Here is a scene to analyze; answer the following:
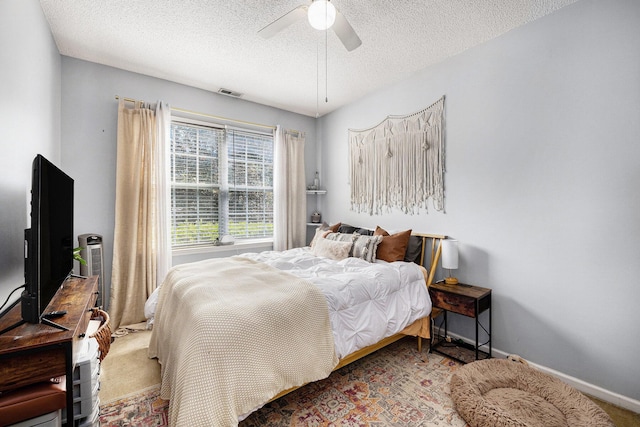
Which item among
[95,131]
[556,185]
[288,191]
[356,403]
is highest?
[95,131]

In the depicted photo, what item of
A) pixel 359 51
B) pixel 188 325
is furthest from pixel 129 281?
pixel 359 51

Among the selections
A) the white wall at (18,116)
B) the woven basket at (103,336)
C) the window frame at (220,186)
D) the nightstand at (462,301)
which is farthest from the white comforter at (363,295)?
the white wall at (18,116)

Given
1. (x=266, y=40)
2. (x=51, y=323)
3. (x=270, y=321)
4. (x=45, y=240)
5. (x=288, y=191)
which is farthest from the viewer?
(x=288, y=191)

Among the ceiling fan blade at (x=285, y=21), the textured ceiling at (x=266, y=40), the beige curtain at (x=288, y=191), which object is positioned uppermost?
the textured ceiling at (x=266, y=40)

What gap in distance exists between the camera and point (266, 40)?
250 centimetres

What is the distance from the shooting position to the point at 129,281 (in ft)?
9.72

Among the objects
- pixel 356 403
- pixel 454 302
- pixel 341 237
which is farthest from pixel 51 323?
pixel 454 302

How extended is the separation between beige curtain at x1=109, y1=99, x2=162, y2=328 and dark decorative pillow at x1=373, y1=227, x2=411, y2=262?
8.20 feet

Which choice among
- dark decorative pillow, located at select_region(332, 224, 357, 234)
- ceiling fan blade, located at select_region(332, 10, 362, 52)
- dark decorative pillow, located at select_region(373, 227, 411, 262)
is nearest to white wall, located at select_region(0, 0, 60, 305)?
ceiling fan blade, located at select_region(332, 10, 362, 52)

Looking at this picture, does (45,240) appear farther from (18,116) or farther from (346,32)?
(346,32)

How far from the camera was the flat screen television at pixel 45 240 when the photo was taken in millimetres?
1118

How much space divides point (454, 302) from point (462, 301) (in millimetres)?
74

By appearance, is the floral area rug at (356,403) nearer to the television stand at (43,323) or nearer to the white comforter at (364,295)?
the white comforter at (364,295)

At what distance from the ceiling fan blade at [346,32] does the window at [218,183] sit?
7.48 feet
